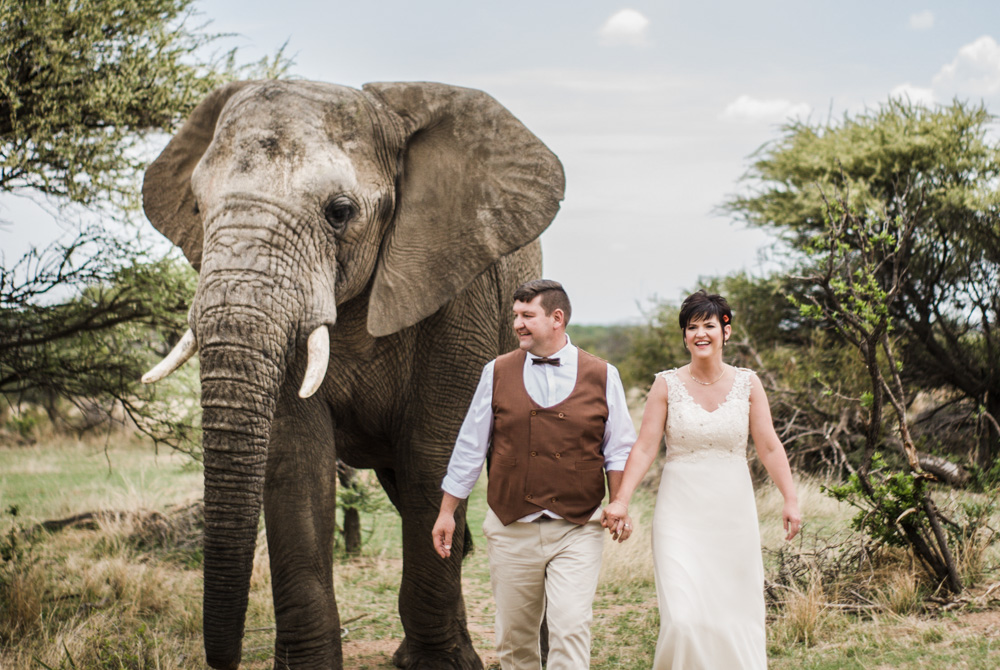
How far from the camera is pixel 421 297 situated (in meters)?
5.67

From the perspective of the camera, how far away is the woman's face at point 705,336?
15.3ft

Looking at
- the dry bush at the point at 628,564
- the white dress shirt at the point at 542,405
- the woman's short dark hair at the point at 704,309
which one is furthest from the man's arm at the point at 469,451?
the dry bush at the point at 628,564

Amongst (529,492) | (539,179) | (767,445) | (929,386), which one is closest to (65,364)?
(539,179)

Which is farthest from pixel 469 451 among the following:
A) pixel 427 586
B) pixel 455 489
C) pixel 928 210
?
pixel 928 210

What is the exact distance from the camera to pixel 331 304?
5254mm

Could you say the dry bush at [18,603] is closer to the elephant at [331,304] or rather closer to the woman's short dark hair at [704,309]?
the elephant at [331,304]

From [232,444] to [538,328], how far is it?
1.52 m

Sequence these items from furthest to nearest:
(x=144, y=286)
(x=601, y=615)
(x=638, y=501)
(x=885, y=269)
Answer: (x=885, y=269) < (x=638, y=501) < (x=144, y=286) < (x=601, y=615)

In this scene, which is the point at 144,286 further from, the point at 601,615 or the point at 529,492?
the point at 529,492

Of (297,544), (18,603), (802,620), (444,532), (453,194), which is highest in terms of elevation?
(453,194)

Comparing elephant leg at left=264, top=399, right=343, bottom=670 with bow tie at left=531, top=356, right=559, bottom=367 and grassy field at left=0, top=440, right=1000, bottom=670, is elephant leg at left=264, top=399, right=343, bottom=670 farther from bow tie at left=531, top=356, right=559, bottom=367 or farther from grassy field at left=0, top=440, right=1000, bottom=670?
bow tie at left=531, top=356, right=559, bottom=367

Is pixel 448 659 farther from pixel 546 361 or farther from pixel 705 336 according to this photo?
pixel 705 336

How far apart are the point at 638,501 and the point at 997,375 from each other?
5294 mm

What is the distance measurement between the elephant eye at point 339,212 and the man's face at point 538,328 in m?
1.16
